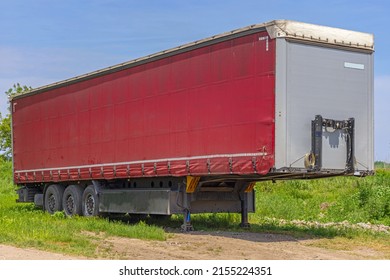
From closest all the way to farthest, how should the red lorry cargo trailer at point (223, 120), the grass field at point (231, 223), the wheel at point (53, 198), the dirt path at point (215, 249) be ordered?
the dirt path at point (215, 249) → the grass field at point (231, 223) → the red lorry cargo trailer at point (223, 120) → the wheel at point (53, 198)

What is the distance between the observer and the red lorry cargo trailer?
51.0 ft

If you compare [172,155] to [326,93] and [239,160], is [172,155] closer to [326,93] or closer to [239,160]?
A: [239,160]

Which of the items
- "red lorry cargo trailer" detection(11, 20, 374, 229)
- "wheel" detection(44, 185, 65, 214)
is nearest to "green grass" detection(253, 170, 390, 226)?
"red lorry cargo trailer" detection(11, 20, 374, 229)

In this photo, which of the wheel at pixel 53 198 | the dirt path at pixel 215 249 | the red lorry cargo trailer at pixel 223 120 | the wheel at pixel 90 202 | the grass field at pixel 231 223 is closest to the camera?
the dirt path at pixel 215 249

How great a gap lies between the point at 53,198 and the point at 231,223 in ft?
24.6

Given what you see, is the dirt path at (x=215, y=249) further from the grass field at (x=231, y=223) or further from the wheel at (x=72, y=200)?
the wheel at (x=72, y=200)

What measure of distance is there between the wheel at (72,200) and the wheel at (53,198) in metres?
0.43

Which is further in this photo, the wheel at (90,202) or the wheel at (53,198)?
the wheel at (53,198)

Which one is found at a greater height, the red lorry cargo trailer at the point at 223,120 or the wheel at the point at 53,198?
the red lorry cargo trailer at the point at 223,120

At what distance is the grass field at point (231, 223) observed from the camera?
50.7 ft

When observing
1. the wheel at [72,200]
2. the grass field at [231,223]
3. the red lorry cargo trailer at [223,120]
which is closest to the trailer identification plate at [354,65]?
the red lorry cargo trailer at [223,120]

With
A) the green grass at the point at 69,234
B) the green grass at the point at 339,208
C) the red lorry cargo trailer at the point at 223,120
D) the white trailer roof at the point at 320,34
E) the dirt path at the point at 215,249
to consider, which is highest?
the white trailer roof at the point at 320,34

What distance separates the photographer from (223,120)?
1659 centimetres

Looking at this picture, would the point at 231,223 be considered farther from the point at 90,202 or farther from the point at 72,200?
the point at 72,200
